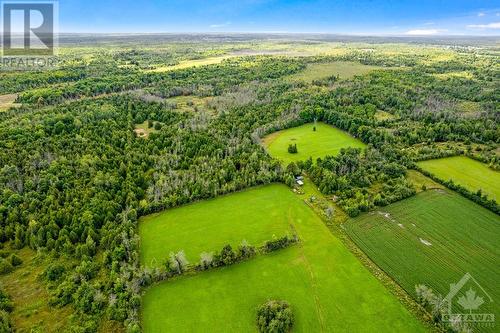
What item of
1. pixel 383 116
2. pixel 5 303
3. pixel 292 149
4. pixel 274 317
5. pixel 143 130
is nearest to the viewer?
pixel 274 317

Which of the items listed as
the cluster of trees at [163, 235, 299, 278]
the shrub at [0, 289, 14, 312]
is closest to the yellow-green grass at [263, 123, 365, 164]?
the cluster of trees at [163, 235, 299, 278]

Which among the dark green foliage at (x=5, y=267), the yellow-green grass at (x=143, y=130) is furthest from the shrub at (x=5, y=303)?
the yellow-green grass at (x=143, y=130)

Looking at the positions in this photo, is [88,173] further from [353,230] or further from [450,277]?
[450,277]

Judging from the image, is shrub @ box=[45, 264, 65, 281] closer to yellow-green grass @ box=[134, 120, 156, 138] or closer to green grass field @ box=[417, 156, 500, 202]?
yellow-green grass @ box=[134, 120, 156, 138]

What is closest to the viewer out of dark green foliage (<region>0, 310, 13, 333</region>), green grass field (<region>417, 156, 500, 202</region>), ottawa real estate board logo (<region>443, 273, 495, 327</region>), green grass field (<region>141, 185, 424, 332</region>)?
dark green foliage (<region>0, 310, 13, 333</region>)

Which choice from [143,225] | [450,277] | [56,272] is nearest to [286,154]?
[143,225]

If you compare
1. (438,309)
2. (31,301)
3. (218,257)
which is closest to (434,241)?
(438,309)

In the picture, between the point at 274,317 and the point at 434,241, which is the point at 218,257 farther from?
the point at 434,241

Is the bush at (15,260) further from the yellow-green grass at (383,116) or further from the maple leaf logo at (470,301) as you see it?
the yellow-green grass at (383,116)
